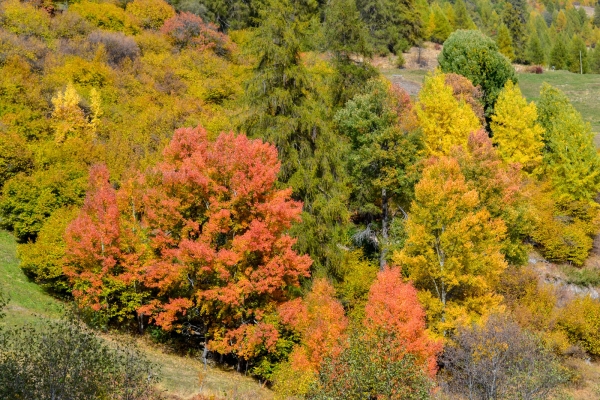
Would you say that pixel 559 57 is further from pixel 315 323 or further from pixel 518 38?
pixel 315 323

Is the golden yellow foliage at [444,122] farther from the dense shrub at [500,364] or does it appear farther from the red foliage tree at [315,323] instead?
the red foliage tree at [315,323]

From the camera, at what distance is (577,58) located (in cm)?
10994

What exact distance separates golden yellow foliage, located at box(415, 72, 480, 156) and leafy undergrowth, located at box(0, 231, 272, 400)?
76.8ft

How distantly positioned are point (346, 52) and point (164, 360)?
28.8 m

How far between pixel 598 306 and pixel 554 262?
23.8 ft

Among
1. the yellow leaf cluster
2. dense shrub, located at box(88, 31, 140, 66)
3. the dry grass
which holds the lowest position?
the dry grass

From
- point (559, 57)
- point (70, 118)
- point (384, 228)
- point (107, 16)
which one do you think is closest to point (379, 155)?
point (384, 228)

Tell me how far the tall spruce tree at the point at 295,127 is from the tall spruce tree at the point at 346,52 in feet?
35.0

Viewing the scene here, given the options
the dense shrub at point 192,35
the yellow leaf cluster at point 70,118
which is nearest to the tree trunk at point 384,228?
the yellow leaf cluster at point 70,118

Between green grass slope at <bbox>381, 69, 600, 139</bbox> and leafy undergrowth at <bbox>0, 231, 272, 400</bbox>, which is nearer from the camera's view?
leafy undergrowth at <bbox>0, 231, 272, 400</bbox>

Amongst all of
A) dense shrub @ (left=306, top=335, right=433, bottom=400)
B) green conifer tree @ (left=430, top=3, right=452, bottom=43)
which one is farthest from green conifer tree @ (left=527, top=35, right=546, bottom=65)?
dense shrub @ (left=306, top=335, right=433, bottom=400)

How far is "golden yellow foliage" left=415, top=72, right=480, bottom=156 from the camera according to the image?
41.6 meters

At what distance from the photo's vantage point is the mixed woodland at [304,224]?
25.2 m

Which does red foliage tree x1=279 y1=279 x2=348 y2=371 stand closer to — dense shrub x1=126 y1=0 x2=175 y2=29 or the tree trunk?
the tree trunk
